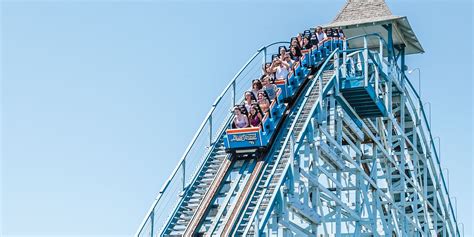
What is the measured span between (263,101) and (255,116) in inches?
24.6

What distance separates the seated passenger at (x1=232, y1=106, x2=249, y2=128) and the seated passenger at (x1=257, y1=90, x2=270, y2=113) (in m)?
0.58

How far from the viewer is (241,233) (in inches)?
665

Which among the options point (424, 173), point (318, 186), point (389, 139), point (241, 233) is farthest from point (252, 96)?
point (424, 173)

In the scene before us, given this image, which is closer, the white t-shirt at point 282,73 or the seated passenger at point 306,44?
the white t-shirt at point 282,73

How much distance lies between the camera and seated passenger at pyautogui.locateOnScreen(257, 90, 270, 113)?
63.3 feet

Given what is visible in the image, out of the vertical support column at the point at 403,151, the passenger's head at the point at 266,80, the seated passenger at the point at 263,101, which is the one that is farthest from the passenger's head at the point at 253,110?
the vertical support column at the point at 403,151

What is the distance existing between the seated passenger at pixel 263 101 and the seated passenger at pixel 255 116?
0.36 m

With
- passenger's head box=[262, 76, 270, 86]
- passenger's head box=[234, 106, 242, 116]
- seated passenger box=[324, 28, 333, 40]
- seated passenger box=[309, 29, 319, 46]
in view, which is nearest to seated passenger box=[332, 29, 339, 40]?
seated passenger box=[324, 28, 333, 40]

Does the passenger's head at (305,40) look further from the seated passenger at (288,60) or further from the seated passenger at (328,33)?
the seated passenger at (288,60)

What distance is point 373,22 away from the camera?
2573 centimetres

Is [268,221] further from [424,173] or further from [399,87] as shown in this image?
[424,173]

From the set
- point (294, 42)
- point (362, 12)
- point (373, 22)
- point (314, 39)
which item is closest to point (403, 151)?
point (373, 22)

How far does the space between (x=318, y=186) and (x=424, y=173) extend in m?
8.87

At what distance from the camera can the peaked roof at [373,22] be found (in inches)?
1024
